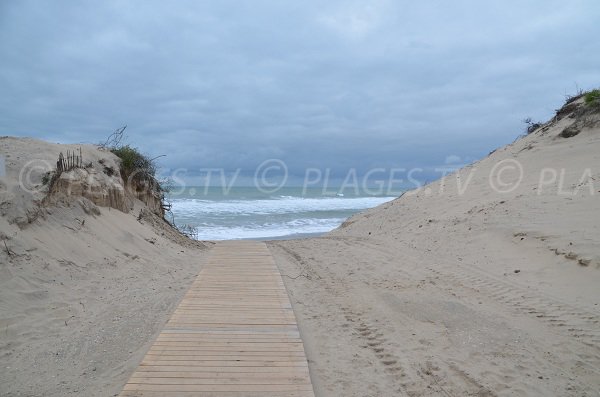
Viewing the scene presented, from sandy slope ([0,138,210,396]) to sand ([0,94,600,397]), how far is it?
22 millimetres

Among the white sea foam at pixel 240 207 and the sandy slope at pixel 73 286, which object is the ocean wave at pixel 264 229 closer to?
the white sea foam at pixel 240 207

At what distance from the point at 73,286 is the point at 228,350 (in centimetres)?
304

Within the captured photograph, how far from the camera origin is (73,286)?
5820 millimetres

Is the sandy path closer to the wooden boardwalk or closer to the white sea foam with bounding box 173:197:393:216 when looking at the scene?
the wooden boardwalk

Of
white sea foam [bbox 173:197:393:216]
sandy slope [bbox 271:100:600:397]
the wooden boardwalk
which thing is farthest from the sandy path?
white sea foam [bbox 173:197:393:216]

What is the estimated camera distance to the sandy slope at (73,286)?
12.7 feet

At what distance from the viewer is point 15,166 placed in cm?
698

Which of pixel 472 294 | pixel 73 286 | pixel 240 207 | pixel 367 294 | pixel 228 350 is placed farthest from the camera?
pixel 240 207

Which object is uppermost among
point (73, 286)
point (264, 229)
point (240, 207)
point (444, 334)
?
point (240, 207)

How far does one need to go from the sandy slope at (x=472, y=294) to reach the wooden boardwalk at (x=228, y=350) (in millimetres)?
293

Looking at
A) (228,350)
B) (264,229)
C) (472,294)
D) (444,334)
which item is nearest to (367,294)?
(472,294)

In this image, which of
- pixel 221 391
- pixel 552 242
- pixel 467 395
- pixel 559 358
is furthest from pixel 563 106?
pixel 221 391

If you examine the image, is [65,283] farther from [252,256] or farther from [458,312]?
[458,312]

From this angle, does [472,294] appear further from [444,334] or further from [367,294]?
[444,334]
